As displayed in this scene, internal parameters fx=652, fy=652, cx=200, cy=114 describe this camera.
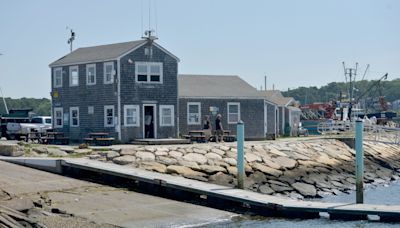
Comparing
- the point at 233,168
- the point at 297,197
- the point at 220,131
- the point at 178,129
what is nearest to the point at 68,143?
the point at 178,129

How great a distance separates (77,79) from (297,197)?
16032 millimetres

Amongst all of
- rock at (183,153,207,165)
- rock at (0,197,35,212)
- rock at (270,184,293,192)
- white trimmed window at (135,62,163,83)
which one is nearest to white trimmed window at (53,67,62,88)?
white trimmed window at (135,62,163,83)

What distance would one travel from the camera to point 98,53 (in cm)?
3681

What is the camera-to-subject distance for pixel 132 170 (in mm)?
22734

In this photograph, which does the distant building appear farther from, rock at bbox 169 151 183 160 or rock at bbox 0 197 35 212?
rock at bbox 0 197 35 212

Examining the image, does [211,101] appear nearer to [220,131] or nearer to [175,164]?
[220,131]

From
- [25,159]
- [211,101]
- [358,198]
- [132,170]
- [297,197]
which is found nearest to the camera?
[358,198]

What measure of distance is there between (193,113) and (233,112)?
2.87m

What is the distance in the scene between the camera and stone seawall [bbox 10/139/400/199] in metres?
25.8

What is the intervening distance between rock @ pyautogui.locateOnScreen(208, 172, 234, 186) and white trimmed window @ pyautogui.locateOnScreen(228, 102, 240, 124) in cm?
1380

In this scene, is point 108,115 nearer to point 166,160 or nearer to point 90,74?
point 90,74

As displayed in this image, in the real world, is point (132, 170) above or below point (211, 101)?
below

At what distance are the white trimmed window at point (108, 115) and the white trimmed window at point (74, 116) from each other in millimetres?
2546

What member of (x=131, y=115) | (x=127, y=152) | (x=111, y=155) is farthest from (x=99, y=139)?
(x=111, y=155)
